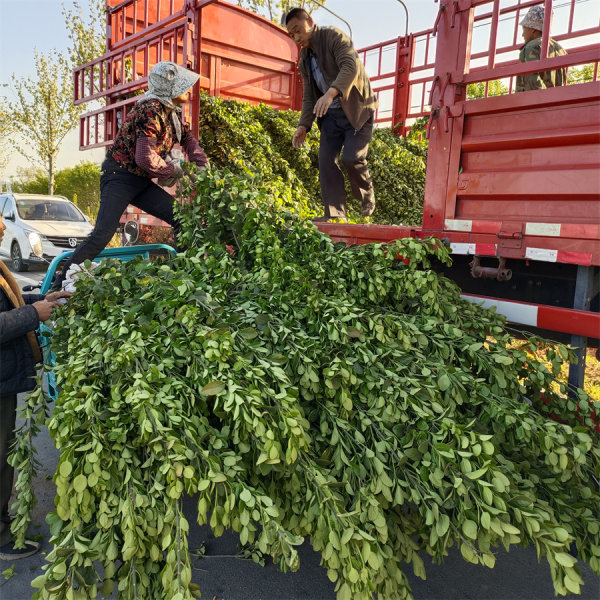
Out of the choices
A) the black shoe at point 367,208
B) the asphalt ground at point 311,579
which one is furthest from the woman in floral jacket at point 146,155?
the asphalt ground at point 311,579

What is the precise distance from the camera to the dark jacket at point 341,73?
4.20 meters

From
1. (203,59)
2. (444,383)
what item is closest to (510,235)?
(444,383)

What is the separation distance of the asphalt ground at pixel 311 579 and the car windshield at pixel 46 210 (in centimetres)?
1095

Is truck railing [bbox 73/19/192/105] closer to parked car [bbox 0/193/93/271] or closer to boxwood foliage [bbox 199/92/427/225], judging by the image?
boxwood foliage [bbox 199/92/427/225]

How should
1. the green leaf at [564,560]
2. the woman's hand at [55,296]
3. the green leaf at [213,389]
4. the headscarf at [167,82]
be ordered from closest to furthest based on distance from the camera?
1. the green leaf at [564,560]
2. the green leaf at [213,389]
3. the woman's hand at [55,296]
4. the headscarf at [167,82]

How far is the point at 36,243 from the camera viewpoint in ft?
35.9

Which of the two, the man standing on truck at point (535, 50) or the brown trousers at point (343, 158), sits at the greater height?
the man standing on truck at point (535, 50)

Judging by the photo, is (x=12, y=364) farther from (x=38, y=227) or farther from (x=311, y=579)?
(x=38, y=227)

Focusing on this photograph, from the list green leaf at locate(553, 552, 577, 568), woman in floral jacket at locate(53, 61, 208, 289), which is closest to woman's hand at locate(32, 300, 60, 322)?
woman in floral jacket at locate(53, 61, 208, 289)

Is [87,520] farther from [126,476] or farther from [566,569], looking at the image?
[566,569]

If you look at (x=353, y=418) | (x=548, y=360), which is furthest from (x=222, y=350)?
(x=548, y=360)

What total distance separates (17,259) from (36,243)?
741 millimetres

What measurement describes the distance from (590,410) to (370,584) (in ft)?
4.70

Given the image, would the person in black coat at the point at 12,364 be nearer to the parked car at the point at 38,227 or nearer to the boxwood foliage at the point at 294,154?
the boxwood foliage at the point at 294,154
